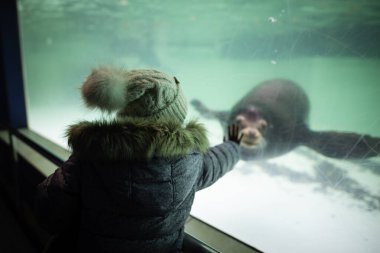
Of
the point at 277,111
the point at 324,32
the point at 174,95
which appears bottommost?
the point at 277,111

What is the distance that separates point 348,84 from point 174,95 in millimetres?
594

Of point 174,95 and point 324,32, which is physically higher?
point 324,32

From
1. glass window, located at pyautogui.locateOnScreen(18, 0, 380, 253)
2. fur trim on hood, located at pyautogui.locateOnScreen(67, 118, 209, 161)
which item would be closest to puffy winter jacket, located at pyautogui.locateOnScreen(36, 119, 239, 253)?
→ fur trim on hood, located at pyautogui.locateOnScreen(67, 118, 209, 161)

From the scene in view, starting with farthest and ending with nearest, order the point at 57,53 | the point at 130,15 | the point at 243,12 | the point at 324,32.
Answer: the point at 57,53, the point at 130,15, the point at 243,12, the point at 324,32

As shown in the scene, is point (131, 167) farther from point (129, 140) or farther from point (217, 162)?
point (217, 162)

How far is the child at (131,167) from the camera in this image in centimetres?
76

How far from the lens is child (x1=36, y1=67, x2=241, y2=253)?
0.76 m

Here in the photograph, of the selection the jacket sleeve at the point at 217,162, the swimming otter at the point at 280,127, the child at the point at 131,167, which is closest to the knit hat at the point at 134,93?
the child at the point at 131,167

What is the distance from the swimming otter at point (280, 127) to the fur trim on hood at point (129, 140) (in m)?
0.53

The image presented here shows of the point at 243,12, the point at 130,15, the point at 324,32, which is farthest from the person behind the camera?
the point at 130,15

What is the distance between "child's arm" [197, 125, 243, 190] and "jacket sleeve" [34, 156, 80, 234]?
0.38 meters

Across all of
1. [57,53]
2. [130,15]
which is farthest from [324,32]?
[57,53]

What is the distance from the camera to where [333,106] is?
101cm

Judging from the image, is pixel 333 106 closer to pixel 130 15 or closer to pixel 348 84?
pixel 348 84
